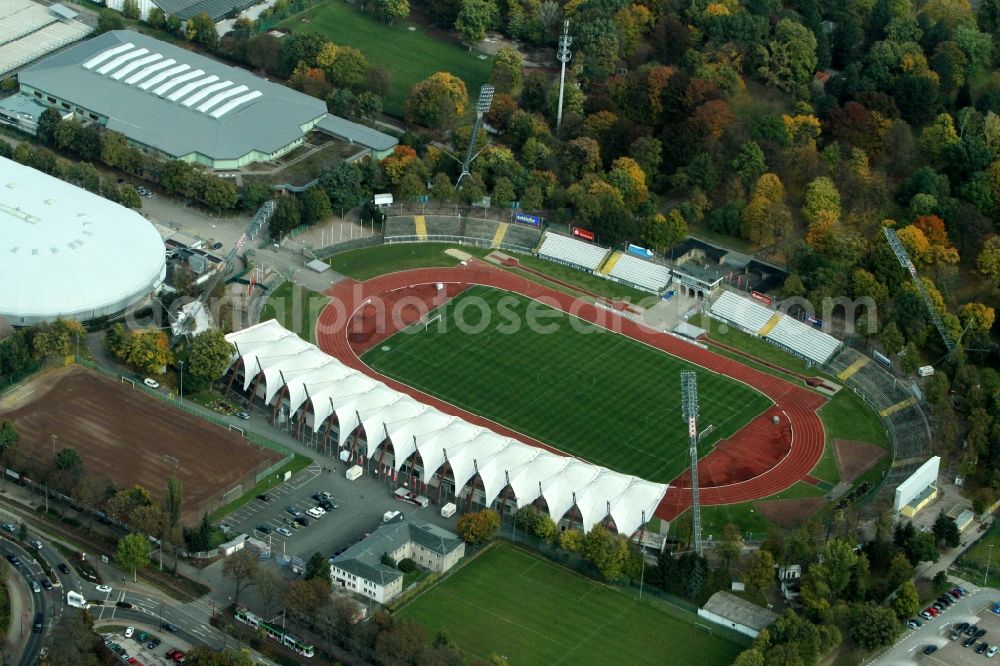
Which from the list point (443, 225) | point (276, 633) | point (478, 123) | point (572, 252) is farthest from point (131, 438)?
point (478, 123)

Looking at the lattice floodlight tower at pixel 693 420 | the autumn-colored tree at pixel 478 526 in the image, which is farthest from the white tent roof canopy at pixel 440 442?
the lattice floodlight tower at pixel 693 420

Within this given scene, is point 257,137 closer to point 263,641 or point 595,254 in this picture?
point 595,254

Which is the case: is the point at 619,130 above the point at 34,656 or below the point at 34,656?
above

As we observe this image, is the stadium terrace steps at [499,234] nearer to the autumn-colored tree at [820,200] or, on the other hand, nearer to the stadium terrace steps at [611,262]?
the stadium terrace steps at [611,262]

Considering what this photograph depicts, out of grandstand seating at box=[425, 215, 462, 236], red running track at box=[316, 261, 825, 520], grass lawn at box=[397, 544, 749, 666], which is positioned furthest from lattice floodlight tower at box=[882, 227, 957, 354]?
grass lawn at box=[397, 544, 749, 666]

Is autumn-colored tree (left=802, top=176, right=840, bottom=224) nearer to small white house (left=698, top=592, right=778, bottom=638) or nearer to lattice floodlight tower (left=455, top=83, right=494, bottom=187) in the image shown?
lattice floodlight tower (left=455, top=83, right=494, bottom=187)

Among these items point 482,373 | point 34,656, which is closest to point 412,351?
point 482,373

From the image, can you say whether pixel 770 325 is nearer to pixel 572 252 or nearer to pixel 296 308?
pixel 572 252
